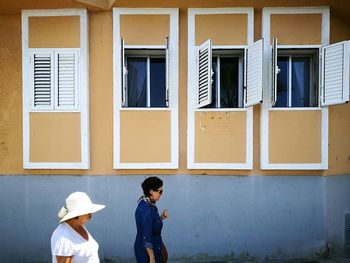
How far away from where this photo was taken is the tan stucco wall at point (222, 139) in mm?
6453

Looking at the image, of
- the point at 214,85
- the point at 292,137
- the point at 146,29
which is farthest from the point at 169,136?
the point at 292,137


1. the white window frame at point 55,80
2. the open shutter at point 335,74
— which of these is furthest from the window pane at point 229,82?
the white window frame at point 55,80

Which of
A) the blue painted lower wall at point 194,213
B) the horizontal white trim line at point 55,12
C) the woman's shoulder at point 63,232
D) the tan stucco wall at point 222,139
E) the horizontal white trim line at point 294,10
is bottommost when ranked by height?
the blue painted lower wall at point 194,213

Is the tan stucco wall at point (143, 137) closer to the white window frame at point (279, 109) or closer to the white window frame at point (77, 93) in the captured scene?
the white window frame at point (77, 93)

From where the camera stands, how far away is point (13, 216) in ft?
21.5

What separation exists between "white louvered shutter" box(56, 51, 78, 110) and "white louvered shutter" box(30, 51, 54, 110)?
116 mm

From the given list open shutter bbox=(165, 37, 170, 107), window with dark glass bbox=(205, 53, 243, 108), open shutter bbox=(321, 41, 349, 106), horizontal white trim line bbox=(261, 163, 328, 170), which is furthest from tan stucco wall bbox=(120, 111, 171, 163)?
open shutter bbox=(321, 41, 349, 106)

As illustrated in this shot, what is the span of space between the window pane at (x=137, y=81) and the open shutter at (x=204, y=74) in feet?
3.26

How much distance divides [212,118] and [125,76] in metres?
1.63

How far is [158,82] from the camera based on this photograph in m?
6.77

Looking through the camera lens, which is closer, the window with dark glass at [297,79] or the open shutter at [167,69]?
the open shutter at [167,69]

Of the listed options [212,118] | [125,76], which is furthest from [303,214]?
[125,76]

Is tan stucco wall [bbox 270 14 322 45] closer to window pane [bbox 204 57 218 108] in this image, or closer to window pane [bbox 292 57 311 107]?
window pane [bbox 292 57 311 107]

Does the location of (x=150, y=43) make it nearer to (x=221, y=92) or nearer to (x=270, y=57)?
(x=221, y=92)
